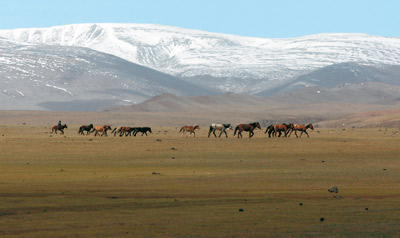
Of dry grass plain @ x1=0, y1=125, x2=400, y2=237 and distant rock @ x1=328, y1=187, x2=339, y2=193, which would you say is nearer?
dry grass plain @ x1=0, y1=125, x2=400, y2=237

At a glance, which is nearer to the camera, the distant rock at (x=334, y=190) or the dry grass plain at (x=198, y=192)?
the dry grass plain at (x=198, y=192)

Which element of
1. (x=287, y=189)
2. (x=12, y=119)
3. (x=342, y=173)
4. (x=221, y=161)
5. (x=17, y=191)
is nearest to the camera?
(x=17, y=191)

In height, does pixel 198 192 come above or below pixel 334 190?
below

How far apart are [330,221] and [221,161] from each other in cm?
2301

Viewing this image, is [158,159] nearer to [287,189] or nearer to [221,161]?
[221,161]

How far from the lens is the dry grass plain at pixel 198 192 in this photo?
61.2ft

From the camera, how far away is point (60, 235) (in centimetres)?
1734

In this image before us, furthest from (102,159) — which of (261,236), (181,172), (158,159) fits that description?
(261,236)

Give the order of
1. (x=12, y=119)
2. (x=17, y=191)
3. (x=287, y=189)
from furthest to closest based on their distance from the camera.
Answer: (x=12, y=119)
(x=287, y=189)
(x=17, y=191)

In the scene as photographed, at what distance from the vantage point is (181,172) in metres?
35.4

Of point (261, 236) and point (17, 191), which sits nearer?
point (261, 236)

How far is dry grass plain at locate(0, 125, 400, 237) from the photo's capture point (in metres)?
18.6

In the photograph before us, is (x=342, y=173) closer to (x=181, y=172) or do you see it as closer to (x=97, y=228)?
(x=181, y=172)

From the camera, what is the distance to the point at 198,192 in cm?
2658
